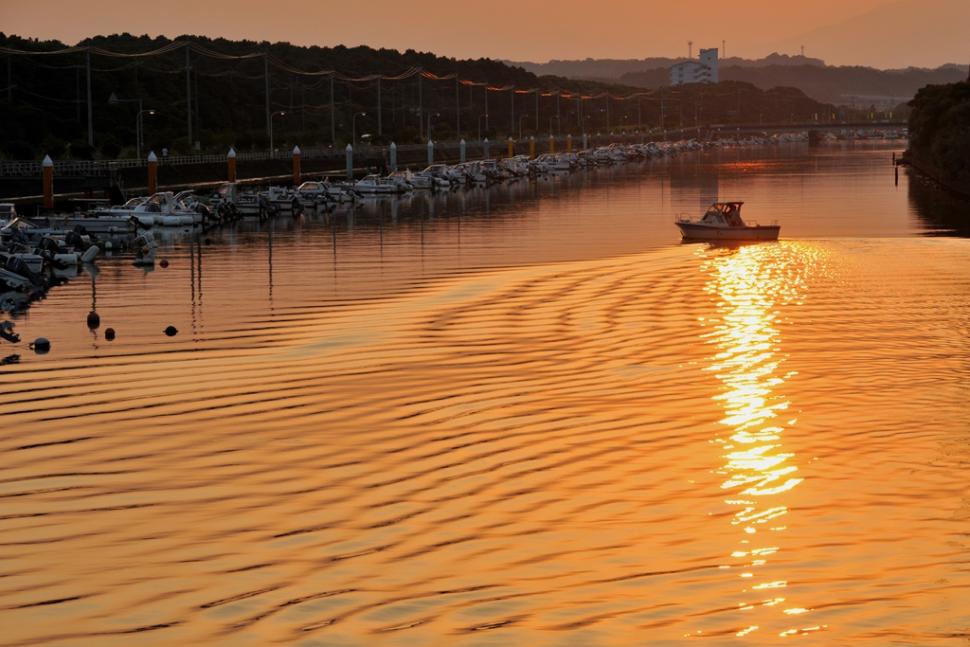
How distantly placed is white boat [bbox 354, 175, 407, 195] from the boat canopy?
182 ft

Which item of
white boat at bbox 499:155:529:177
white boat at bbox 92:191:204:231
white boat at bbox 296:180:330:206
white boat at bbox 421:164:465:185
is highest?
white boat at bbox 499:155:529:177

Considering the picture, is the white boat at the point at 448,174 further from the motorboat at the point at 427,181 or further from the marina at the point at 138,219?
the motorboat at the point at 427,181

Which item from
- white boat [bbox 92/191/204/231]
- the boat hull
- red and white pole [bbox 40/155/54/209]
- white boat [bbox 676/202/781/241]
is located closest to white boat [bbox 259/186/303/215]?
white boat [bbox 92/191/204/231]

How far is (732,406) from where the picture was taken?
33.4 metres

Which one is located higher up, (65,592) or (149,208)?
(149,208)

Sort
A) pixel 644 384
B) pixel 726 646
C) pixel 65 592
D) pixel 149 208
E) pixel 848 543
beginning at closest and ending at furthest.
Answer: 1. pixel 726 646
2. pixel 65 592
3. pixel 848 543
4. pixel 644 384
5. pixel 149 208

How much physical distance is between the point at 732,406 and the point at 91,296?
30.8 meters

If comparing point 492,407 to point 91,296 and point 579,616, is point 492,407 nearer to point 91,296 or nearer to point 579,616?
point 579,616

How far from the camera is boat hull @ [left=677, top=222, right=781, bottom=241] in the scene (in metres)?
81.7

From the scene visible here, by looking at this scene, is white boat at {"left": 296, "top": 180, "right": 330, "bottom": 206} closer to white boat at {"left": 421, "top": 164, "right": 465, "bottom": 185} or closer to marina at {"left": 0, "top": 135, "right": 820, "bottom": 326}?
marina at {"left": 0, "top": 135, "right": 820, "bottom": 326}

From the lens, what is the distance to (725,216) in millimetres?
83625

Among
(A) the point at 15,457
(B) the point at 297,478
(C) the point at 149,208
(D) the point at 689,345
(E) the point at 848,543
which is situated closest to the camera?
(E) the point at 848,543

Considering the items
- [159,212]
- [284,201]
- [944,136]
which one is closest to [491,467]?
[159,212]

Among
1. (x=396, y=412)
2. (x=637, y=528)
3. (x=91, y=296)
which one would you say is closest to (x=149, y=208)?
(x=91, y=296)
